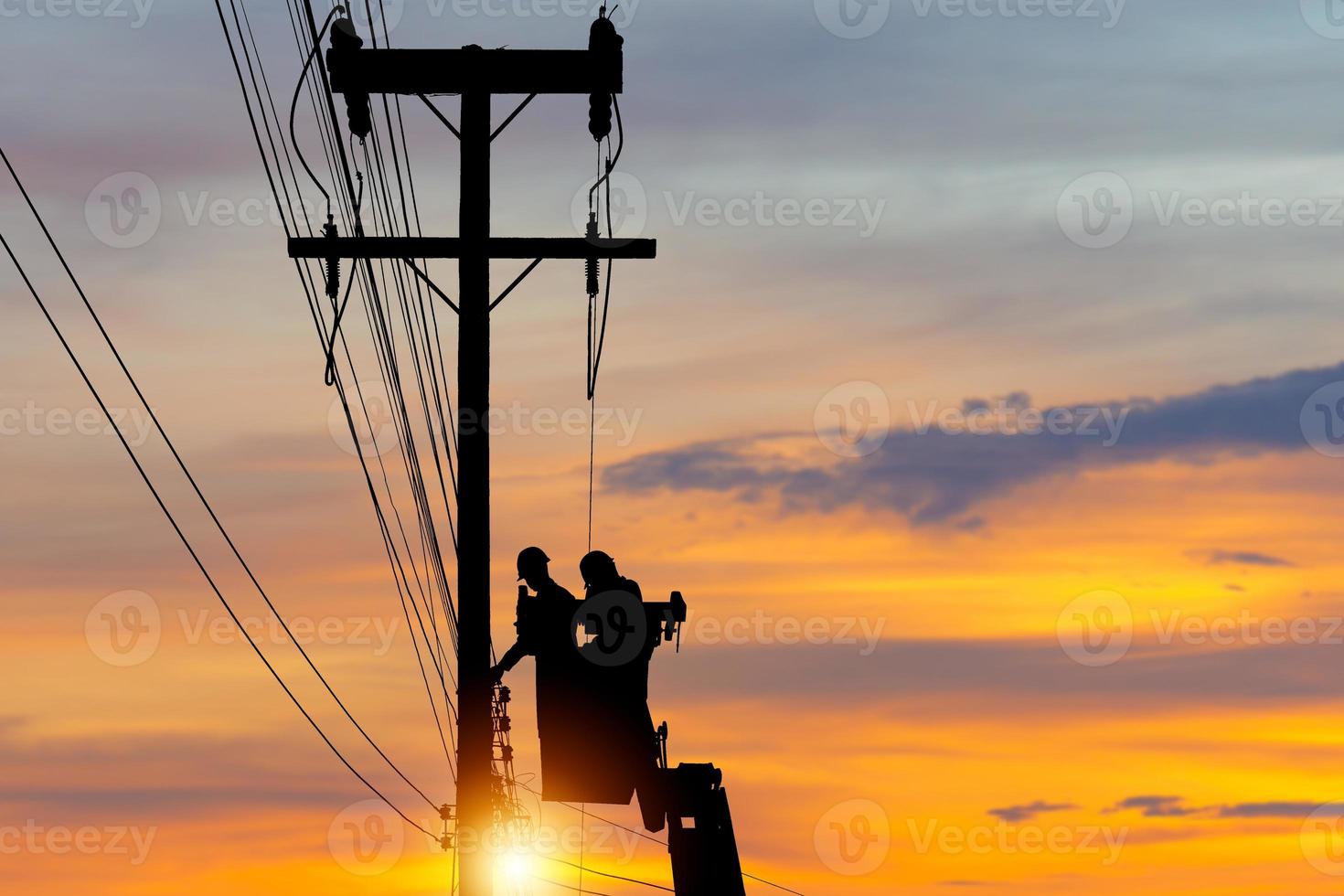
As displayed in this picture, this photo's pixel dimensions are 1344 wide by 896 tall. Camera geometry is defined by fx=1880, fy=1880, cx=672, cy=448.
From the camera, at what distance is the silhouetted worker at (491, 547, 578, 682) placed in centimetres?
1258

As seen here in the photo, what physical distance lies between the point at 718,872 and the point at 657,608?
177 cm

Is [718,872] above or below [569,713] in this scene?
below

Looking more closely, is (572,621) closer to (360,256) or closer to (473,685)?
(473,685)

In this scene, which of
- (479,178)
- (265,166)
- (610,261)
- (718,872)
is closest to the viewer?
(718,872)

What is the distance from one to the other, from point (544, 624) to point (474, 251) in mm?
3144

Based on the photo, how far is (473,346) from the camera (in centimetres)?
1391

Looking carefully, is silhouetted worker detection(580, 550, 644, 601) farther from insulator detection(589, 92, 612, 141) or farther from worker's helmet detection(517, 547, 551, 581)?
insulator detection(589, 92, 612, 141)

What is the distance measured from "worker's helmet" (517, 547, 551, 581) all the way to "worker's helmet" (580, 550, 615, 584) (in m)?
0.52

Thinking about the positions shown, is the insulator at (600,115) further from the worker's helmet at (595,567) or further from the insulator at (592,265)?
the worker's helmet at (595,567)

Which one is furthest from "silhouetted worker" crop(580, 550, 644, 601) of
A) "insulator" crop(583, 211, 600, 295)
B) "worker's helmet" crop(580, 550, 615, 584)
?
"insulator" crop(583, 211, 600, 295)

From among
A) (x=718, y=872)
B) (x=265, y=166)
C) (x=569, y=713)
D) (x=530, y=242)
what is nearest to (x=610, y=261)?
(x=530, y=242)

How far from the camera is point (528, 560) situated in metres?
12.9

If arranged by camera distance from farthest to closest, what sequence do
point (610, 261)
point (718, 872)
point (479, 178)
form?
point (610, 261) < point (479, 178) < point (718, 872)

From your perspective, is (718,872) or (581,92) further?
(581,92)
